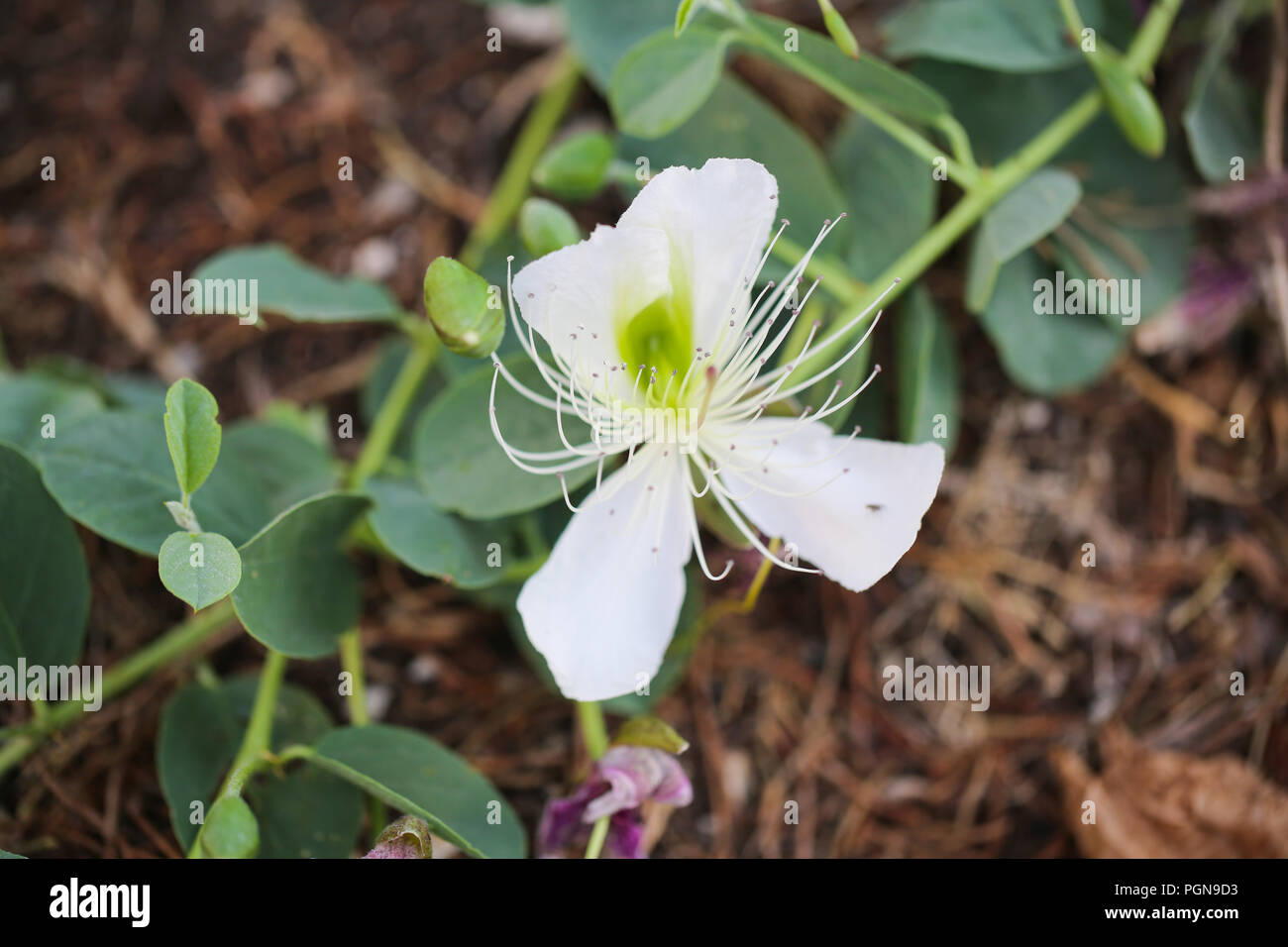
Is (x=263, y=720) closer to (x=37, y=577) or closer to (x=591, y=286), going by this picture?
(x=37, y=577)

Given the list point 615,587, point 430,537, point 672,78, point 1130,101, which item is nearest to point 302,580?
point 430,537

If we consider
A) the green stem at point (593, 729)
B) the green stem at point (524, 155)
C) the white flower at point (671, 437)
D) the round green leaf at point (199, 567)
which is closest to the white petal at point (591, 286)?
the white flower at point (671, 437)

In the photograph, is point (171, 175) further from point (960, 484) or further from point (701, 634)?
point (960, 484)

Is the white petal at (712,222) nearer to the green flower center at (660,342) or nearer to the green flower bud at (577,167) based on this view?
the green flower center at (660,342)

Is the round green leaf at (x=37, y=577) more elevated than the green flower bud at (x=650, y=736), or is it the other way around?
the round green leaf at (x=37, y=577)

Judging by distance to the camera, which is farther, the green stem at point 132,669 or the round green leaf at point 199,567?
the green stem at point 132,669
